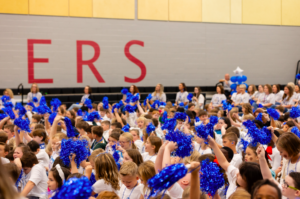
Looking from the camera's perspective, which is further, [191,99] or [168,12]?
[168,12]

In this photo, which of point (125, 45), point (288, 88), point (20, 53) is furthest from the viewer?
point (125, 45)

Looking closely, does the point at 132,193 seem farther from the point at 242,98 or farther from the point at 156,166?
the point at 242,98

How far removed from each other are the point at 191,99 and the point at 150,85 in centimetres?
307

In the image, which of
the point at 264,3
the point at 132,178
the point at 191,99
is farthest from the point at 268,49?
the point at 132,178

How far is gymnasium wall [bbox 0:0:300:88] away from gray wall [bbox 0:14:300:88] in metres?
0.04

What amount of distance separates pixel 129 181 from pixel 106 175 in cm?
24

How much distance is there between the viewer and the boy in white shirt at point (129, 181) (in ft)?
8.80

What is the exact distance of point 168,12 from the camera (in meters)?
13.4

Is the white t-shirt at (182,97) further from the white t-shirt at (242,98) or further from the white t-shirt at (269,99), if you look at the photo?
the white t-shirt at (269,99)

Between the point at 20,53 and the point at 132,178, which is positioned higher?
the point at 20,53

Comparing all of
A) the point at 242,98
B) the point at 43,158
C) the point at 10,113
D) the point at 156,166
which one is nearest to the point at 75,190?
the point at 156,166

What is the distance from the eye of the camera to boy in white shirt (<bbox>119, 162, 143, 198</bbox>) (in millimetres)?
2684

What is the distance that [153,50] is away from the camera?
1332cm

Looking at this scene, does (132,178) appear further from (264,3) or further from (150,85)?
(264,3)
